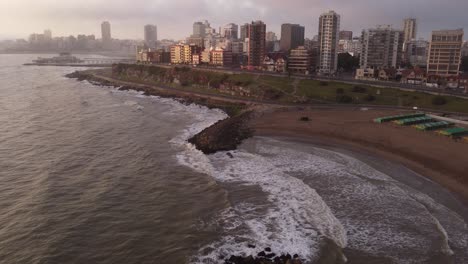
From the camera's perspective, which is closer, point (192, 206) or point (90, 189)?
point (192, 206)

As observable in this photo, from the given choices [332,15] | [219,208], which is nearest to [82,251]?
[219,208]

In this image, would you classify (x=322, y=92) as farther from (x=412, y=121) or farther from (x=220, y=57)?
(x=220, y=57)

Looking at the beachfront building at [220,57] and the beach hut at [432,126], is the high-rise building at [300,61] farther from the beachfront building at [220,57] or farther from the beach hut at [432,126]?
the beach hut at [432,126]

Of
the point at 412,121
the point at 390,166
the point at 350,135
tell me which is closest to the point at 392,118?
the point at 412,121

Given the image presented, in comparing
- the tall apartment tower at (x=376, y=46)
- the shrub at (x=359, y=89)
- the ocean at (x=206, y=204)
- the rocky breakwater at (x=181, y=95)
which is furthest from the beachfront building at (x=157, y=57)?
the ocean at (x=206, y=204)

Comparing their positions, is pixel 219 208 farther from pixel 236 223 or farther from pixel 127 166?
pixel 127 166

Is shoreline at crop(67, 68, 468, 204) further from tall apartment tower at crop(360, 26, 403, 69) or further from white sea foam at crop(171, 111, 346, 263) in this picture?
tall apartment tower at crop(360, 26, 403, 69)
